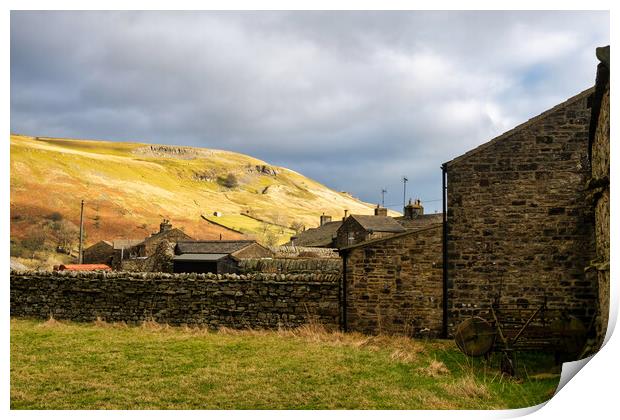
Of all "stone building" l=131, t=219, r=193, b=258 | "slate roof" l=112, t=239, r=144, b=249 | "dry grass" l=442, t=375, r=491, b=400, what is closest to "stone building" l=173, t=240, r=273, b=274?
"stone building" l=131, t=219, r=193, b=258

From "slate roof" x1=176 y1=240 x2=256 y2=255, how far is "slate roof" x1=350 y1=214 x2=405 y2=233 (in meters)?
9.41

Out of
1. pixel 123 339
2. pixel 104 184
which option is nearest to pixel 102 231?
pixel 104 184

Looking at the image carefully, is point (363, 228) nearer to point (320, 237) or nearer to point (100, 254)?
point (320, 237)

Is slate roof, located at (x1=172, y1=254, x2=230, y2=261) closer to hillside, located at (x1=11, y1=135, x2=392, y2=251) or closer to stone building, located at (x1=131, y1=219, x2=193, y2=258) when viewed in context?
stone building, located at (x1=131, y1=219, x2=193, y2=258)

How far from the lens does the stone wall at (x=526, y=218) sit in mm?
12336

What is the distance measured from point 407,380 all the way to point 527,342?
4.17 meters

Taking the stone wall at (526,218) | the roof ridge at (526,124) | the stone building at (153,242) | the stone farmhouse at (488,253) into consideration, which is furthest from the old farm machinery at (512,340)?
the stone building at (153,242)

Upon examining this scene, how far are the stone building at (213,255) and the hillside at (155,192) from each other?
2035 cm

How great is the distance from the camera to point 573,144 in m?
12.4

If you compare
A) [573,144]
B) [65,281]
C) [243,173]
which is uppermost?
[243,173]

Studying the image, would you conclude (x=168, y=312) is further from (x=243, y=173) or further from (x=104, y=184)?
(x=243, y=173)

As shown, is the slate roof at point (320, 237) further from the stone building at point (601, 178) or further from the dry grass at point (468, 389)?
the dry grass at point (468, 389)

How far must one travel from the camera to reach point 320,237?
5062cm
